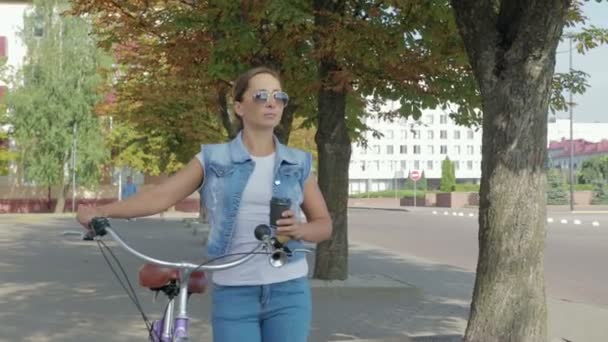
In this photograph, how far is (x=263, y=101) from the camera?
3.83 meters

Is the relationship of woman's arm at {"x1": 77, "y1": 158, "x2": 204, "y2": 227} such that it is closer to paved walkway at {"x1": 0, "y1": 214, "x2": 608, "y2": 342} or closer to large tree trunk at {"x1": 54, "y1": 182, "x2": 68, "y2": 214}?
paved walkway at {"x1": 0, "y1": 214, "x2": 608, "y2": 342}

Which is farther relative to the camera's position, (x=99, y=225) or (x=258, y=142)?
(x=258, y=142)

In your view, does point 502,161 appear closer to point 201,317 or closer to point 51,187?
point 201,317

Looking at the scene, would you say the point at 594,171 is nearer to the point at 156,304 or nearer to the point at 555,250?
the point at 555,250

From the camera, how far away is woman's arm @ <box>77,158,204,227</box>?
12.4 feet

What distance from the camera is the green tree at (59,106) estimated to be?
5638 cm

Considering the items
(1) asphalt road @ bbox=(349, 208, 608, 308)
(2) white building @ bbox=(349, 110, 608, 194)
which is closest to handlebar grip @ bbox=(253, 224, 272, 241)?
(1) asphalt road @ bbox=(349, 208, 608, 308)

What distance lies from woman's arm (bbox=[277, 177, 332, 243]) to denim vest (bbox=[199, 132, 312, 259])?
5cm

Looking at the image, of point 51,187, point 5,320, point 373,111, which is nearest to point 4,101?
point 51,187

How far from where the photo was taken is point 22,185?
61844 mm

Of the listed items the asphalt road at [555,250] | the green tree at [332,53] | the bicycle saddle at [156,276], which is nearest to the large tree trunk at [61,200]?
the asphalt road at [555,250]

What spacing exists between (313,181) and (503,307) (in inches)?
139

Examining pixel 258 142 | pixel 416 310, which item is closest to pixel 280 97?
pixel 258 142

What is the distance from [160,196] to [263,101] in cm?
53
